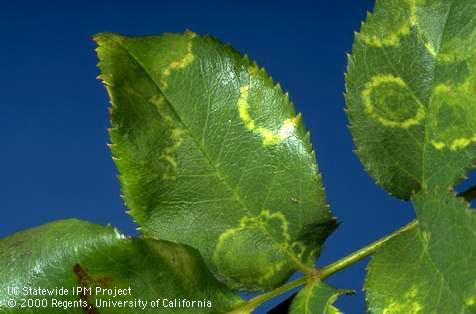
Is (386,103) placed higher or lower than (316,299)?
higher

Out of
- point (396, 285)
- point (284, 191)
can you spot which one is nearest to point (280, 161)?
point (284, 191)

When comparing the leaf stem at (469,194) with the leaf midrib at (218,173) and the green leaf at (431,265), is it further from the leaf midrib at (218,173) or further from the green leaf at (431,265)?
the leaf midrib at (218,173)

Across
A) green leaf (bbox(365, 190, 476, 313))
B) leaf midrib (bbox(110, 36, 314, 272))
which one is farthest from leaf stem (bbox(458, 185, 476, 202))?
leaf midrib (bbox(110, 36, 314, 272))

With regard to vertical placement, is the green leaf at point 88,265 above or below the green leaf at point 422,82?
below

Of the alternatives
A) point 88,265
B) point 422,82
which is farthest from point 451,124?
point 88,265

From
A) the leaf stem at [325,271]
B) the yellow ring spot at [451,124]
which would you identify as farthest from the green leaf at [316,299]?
the yellow ring spot at [451,124]

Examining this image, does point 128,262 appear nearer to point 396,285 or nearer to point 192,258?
point 192,258

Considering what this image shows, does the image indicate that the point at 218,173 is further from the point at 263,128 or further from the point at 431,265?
the point at 431,265
